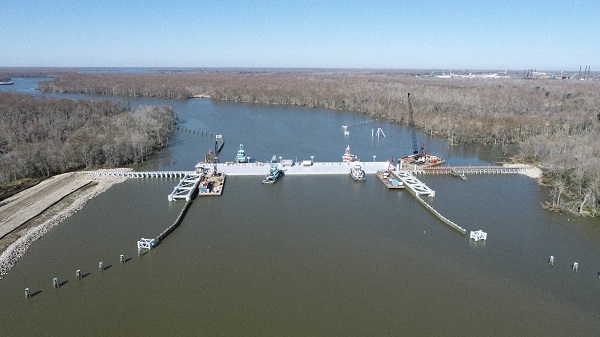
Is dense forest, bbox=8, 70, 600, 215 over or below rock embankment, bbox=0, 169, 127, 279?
over

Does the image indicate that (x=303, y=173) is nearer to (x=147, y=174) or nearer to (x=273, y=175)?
(x=273, y=175)

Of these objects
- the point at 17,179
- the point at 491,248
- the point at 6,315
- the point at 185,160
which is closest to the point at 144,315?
the point at 6,315

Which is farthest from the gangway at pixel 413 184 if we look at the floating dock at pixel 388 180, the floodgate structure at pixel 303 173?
the floating dock at pixel 388 180

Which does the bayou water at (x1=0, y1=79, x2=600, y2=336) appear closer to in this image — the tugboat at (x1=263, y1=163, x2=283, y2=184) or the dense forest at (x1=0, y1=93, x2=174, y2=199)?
the tugboat at (x1=263, y1=163, x2=283, y2=184)

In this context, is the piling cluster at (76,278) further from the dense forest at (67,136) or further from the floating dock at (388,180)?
the floating dock at (388,180)

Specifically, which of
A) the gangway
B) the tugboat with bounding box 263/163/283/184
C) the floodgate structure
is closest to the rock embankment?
the floodgate structure

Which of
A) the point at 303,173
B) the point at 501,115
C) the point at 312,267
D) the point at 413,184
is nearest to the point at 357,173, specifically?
the point at 413,184
